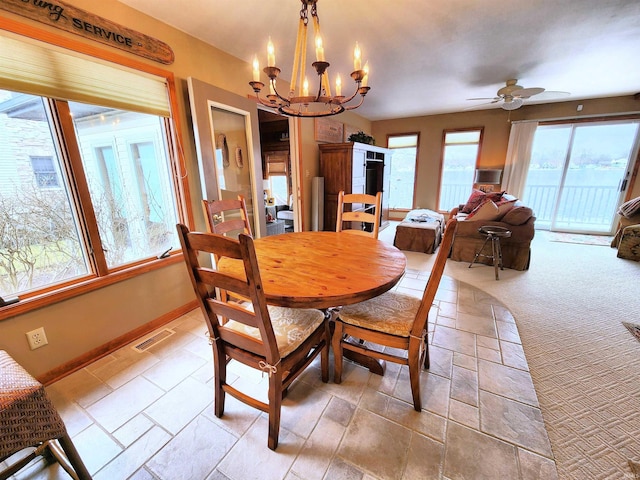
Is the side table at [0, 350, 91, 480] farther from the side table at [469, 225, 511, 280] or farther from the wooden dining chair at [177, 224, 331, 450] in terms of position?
the side table at [469, 225, 511, 280]

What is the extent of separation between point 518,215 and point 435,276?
285 cm

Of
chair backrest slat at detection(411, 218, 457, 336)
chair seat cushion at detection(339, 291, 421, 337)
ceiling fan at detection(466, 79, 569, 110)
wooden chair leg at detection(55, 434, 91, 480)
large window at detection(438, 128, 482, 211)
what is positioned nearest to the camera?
wooden chair leg at detection(55, 434, 91, 480)

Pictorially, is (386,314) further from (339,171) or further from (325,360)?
(339,171)

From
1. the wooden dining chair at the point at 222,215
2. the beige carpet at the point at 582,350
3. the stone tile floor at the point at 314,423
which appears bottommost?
the beige carpet at the point at 582,350

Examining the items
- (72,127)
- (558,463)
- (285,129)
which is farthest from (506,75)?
(72,127)

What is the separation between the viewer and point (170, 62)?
2.11m

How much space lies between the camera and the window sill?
1.48 metres

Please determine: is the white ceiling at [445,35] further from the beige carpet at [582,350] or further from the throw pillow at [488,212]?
the beige carpet at [582,350]

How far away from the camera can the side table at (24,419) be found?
879mm

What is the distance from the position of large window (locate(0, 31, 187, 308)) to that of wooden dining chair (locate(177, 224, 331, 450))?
4.05 ft

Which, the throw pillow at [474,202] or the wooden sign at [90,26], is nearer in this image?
the wooden sign at [90,26]

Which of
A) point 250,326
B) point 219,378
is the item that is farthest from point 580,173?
point 219,378

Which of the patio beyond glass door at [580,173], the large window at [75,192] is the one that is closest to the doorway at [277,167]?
the large window at [75,192]

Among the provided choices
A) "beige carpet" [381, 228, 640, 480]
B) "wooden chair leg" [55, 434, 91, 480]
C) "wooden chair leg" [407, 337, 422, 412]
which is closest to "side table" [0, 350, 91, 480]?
"wooden chair leg" [55, 434, 91, 480]
